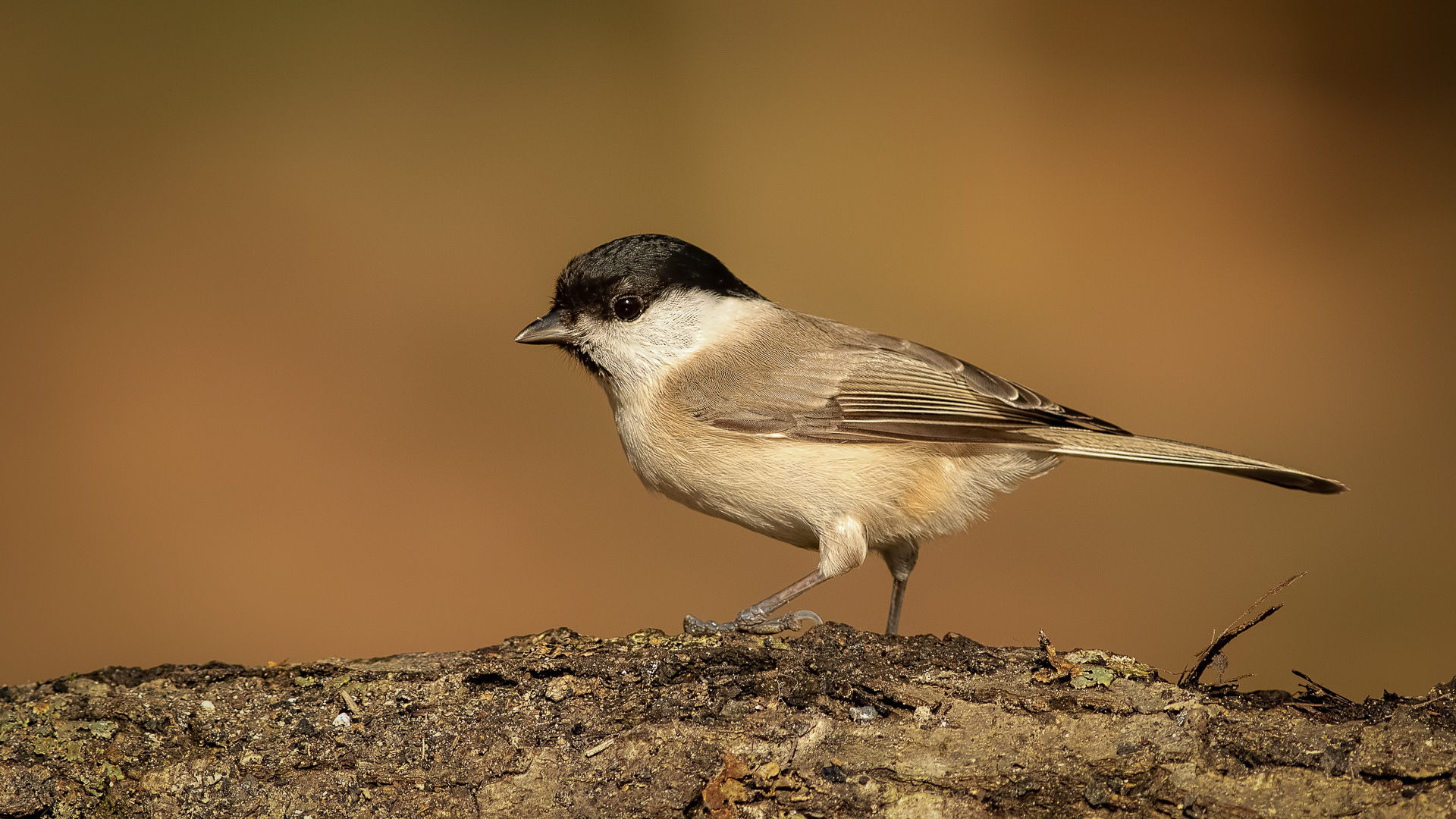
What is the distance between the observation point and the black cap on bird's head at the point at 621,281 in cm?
245

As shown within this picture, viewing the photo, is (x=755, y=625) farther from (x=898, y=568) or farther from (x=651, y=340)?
(x=651, y=340)

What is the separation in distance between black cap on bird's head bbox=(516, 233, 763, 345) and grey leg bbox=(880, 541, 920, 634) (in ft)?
2.94

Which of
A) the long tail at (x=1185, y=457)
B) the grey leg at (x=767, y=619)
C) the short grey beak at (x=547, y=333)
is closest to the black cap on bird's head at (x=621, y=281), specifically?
the short grey beak at (x=547, y=333)

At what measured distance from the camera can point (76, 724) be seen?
1.59 meters

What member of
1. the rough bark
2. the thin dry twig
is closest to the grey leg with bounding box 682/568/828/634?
the rough bark

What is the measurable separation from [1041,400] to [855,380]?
53 centimetres

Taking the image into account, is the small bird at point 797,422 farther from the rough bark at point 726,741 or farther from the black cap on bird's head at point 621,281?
the rough bark at point 726,741

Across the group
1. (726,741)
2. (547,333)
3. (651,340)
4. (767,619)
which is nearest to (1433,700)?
(726,741)

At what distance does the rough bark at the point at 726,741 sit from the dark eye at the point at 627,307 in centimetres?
105

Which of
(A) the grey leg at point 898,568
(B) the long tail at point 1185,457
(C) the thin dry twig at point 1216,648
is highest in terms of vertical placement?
(B) the long tail at point 1185,457

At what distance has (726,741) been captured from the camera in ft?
5.08

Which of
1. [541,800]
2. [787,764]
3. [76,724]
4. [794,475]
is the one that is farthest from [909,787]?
[76,724]

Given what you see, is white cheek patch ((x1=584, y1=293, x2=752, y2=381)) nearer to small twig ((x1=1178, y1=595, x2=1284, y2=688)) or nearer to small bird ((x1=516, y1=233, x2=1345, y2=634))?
small bird ((x1=516, y1=233, x2=1345, y2=634))

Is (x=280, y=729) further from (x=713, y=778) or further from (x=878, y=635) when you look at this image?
(x=878, y=635)
